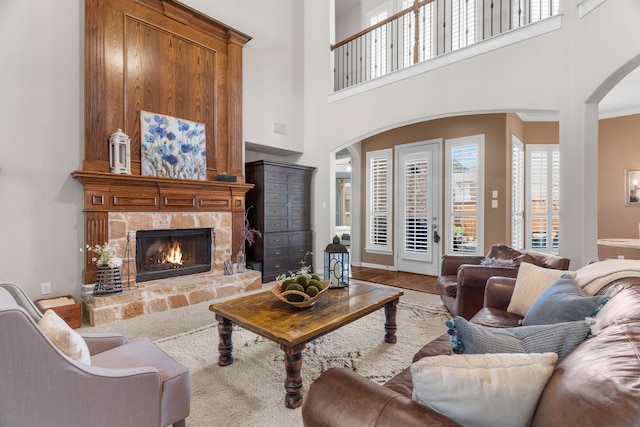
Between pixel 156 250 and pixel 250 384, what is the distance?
114 inches

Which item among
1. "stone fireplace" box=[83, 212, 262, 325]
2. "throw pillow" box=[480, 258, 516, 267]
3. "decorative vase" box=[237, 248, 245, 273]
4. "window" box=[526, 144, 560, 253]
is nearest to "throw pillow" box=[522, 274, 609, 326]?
"throw pillow" box=[480, 258, 516, 267]

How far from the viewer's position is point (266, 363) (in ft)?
7.97

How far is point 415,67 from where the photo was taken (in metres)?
4.69

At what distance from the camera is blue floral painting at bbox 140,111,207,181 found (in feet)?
13.7

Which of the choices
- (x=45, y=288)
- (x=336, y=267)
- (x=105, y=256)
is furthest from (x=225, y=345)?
(x=45, y=288)

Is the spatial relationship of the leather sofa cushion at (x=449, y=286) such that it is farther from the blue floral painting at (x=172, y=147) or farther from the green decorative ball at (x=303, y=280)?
the blue floral painting at (x=172, y=147)

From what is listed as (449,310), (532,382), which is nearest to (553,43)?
(449,310)

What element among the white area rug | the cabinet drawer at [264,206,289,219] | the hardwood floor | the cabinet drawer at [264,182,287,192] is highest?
the cabinet drawer at [264,182,287,192]

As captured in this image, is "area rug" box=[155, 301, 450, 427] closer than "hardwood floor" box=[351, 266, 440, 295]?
Yes

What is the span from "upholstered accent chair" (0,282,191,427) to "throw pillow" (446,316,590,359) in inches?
49.4

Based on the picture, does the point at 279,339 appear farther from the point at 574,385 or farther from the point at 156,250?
the point at 156,250

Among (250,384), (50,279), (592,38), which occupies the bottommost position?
(250,384)

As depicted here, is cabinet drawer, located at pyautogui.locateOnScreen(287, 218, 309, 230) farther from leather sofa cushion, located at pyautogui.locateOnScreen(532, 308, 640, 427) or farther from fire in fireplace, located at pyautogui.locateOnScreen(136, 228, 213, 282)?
leather sofa cushion, located at pyautogui.locateOnScreen(532, 308, 640, 427)

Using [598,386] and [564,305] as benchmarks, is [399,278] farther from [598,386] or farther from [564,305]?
[598,386]
